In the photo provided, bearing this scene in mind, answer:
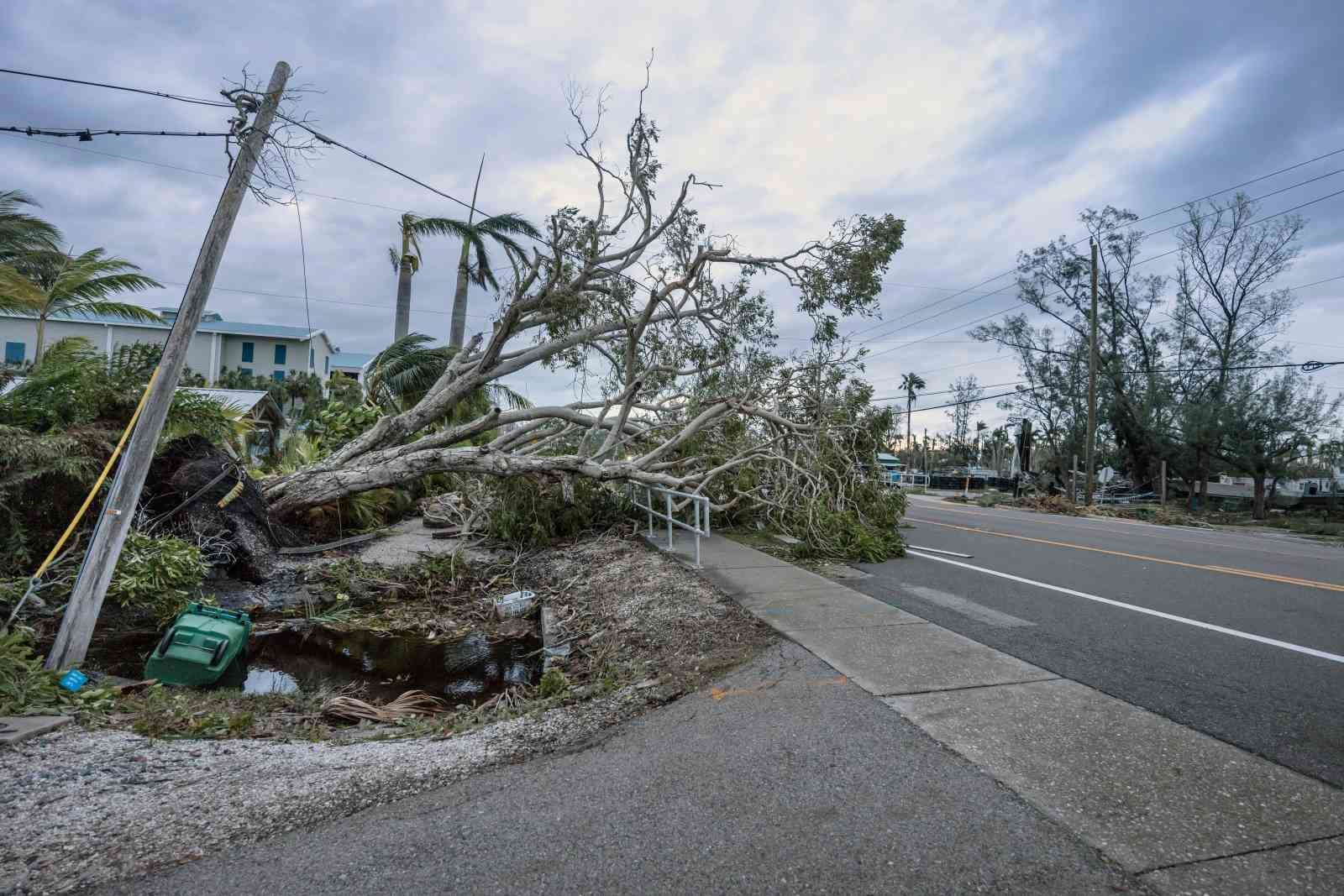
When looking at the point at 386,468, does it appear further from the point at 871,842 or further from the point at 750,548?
the point at 871,842

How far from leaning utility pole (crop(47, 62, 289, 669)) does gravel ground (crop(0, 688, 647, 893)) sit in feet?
5.53

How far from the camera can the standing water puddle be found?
648 cm

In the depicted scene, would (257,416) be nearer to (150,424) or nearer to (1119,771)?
(150,424)

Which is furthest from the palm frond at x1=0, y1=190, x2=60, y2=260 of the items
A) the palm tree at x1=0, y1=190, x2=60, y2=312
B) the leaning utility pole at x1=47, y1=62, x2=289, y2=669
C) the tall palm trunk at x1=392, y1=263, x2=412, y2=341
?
the leaning utility pole at x1=47, y1=62, x2=289, y2=669

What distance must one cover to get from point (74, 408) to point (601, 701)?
7297 mm

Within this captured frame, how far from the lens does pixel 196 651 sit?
568 cm

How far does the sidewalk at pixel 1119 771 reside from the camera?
8.75ft

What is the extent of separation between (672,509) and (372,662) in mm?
Result: 4314

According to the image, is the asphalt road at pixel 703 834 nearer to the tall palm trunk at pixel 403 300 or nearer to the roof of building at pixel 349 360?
the tall palm trunk at pixel 403 300

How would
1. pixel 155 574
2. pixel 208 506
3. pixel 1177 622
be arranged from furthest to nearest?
pixel 208 506, pixel 155 574, pixel 1177 622

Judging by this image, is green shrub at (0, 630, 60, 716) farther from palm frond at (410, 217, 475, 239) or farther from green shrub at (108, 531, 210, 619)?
palm frond at (410, 217, 475, 239)

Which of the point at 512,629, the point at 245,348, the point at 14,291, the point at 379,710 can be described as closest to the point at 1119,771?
the point at 379,710

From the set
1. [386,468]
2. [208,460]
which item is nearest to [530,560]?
[386,468]

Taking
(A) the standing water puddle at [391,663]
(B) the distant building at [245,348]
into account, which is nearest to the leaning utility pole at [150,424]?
(A) the standing water puddle at [391,663]
